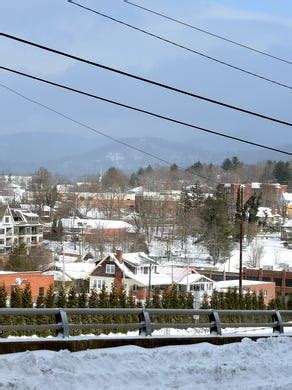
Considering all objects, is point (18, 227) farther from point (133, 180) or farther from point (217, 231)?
point (133, 180)

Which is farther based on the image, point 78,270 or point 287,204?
point 287,204

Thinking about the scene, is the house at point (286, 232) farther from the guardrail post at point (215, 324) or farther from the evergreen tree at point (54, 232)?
the guardrail post at point (215, 324)

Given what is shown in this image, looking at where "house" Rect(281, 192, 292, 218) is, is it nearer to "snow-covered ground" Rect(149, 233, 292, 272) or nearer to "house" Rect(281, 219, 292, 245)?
"house" Rect(281, 219, 292, 245)

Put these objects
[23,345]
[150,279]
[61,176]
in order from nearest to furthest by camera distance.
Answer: [23,345]
[150,279]
[61,176]

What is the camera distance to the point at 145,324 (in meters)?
11.9

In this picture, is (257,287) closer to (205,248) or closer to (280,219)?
(205,248)

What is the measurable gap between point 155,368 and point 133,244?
91.0 m

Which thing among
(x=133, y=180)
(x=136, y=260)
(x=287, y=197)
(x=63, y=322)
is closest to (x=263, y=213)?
(x=287, y=197)

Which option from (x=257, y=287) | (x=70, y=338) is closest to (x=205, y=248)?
(x=257, y=287)

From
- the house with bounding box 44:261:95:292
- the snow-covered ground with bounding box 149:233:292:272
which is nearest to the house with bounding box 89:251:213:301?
the house with bounding box 44:261:95:292

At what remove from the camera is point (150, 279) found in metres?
62.7

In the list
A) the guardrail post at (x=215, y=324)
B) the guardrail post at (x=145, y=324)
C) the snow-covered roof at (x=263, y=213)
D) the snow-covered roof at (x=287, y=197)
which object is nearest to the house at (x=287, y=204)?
the snow-covered roof at (x=287, y=197)

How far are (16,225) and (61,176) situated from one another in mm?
75260

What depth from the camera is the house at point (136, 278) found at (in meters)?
65.1
